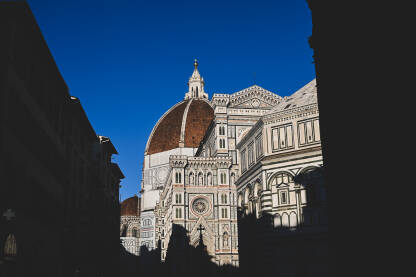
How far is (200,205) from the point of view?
55.0m

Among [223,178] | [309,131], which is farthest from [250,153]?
[223,178]

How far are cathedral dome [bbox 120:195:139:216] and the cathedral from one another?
1.07 feet

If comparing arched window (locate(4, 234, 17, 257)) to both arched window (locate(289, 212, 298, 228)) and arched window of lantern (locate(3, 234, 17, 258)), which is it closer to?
arched window of lantern (locate(3, 234, 17, 258))

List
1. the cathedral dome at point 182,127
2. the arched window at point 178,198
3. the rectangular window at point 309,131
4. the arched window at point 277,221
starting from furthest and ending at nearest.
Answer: the cathedral dome at point 182,127 → the arched window at point 178,198 → the rectangular window at point 309,131 → the arched window at point 277,221

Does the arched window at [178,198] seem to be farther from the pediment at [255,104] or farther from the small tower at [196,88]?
the small tower at [196,88]

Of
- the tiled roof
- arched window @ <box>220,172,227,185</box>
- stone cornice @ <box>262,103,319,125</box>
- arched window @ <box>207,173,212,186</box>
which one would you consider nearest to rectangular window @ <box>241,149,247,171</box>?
the tiled roof

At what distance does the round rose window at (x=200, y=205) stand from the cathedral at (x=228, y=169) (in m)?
0.12

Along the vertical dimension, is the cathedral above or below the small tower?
below

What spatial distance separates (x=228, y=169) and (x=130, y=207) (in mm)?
55863

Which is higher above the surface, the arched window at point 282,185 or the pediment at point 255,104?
the pediment at point 255,104

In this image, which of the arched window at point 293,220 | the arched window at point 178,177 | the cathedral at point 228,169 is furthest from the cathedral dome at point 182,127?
the arched window at point 293,220

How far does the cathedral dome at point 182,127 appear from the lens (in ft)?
306

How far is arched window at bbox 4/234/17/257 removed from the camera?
52.2ft

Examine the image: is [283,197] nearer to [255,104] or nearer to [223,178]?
[223,178]
